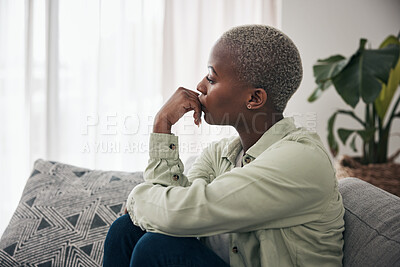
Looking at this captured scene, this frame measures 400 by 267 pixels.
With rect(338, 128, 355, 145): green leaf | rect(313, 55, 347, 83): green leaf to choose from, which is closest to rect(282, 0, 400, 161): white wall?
rect(338, 128, 355, 145): green leaf

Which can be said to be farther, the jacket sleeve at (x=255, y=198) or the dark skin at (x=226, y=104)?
the dark skin at (x=226, y=104)

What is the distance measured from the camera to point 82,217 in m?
1.49

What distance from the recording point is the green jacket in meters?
0.89

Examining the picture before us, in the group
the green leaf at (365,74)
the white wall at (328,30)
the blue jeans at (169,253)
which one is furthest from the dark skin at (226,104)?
the white wall at (328,30)

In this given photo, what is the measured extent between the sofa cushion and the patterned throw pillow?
2.79ft

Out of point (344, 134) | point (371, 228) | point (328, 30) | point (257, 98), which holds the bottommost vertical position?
point (371, 228)

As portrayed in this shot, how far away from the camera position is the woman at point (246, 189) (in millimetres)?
899

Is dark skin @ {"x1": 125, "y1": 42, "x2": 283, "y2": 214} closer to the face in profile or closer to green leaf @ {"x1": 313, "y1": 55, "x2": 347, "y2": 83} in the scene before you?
the face in profile

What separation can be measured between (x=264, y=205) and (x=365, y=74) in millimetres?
1531

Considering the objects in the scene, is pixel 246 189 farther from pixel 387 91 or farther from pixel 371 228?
pixel 387 91

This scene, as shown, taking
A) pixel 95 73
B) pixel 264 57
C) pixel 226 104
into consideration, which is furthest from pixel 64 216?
pixel 95 73

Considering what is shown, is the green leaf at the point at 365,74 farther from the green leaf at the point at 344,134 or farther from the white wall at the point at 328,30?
the white wall at the point at 328,30

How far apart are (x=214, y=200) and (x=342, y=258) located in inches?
16.2

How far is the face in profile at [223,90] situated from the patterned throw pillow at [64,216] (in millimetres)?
637
